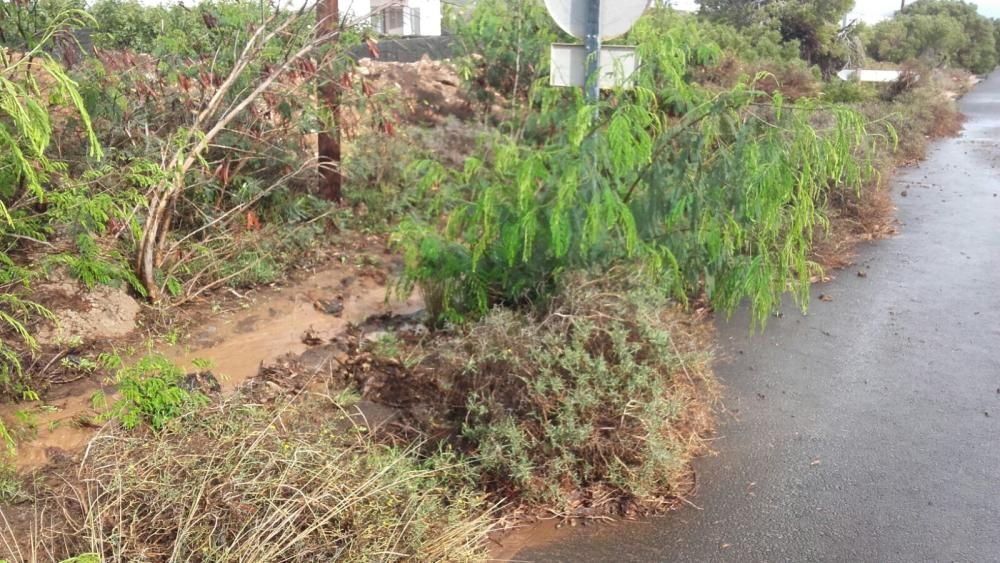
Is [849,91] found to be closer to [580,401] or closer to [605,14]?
[605,14]

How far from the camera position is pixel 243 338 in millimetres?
6438

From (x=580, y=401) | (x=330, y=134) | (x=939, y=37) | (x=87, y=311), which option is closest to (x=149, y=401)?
(x=580, y=401)

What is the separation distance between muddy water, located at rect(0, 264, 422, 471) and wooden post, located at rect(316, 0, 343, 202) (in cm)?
123

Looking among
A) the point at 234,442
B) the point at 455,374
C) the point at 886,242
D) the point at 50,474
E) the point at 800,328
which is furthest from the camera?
the point at 886,242

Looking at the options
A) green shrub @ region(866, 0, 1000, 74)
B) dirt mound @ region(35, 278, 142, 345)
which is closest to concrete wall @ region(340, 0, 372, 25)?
dirt mound @ region(35, 278, 142, 345)

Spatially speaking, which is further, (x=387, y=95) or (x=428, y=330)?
(x=387, y=95)

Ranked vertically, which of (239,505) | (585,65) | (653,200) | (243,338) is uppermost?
(585,65)

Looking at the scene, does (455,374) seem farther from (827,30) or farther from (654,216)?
(827,30)

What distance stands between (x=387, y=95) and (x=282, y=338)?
3240 millimetres

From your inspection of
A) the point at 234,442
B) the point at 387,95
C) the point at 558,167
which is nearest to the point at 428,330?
the point at 558,167

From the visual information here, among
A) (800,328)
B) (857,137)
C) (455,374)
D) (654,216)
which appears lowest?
(800,328)

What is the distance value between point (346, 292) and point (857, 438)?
4.25 metres

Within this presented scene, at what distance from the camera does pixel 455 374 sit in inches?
186

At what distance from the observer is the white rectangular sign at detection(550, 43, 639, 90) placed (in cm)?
569
